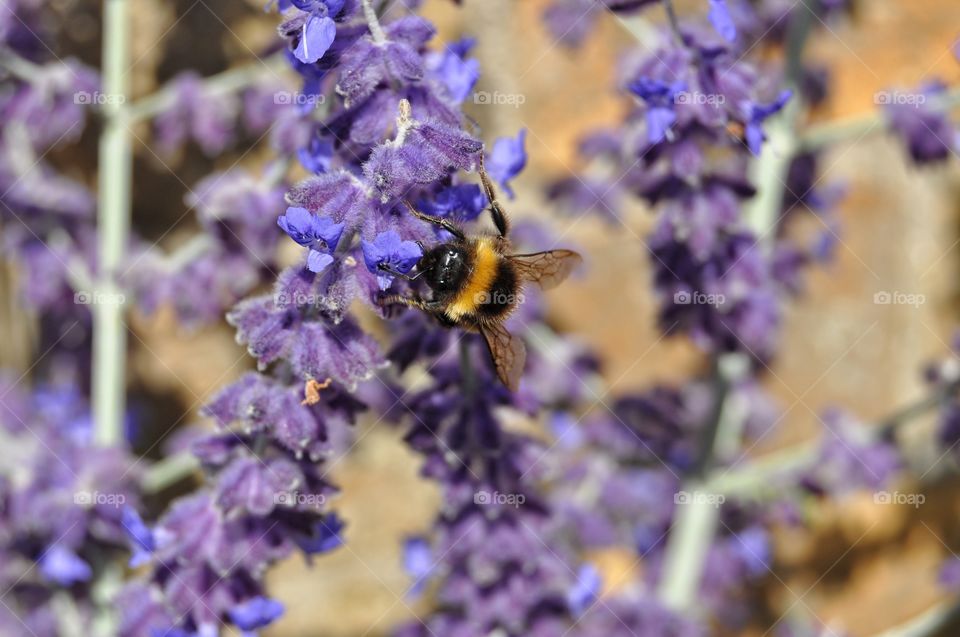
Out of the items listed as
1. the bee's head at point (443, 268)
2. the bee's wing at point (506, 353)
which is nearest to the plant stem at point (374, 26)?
the bee's head at point (443, 268)

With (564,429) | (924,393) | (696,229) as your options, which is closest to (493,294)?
(696,229)

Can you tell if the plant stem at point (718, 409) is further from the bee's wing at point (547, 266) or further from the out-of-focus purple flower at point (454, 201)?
the out-of-focus purple flower at point (454, 201)

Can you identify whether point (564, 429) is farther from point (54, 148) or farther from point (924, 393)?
point (54, 148)

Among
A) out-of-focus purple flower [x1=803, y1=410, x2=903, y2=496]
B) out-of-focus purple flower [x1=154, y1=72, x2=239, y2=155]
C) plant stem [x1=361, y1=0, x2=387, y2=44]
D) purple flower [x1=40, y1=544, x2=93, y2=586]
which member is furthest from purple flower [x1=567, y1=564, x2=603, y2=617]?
out-of-focus purple flower [x1=154, y1=72, x2=239, y2=155]

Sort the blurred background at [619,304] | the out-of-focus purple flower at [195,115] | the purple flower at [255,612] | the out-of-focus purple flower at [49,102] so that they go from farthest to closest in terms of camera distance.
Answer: the blurred background at [619,304] → the out-of-focus purple flower at [195,115] → the out-of-focus purple flower at [49,102] → the purple flower at [255,612]

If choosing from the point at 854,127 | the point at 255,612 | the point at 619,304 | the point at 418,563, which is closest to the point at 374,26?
the point at 255,612

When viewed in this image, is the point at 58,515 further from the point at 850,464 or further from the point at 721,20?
the point at 850,464

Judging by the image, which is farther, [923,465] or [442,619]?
[923,465]
